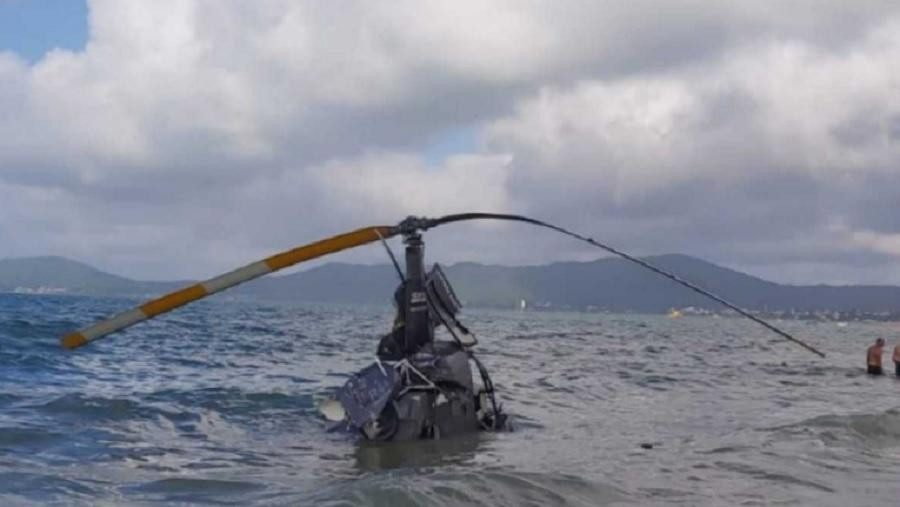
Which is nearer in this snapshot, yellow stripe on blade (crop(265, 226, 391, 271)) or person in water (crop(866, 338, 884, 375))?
yellow stripe on blade (crop(265, 226, 391, 271))

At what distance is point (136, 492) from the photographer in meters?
10.7

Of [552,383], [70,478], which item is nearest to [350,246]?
[70,478]

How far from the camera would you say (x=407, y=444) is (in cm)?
1400

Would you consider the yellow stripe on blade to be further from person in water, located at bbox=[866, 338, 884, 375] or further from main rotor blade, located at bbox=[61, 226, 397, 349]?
person in water, located at bbox=[866, 338, 884, 375]

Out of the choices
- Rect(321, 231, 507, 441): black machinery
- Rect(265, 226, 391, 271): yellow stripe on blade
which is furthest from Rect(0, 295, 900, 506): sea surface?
Rect(265, 226, 391, 271): yellow stripe on blade

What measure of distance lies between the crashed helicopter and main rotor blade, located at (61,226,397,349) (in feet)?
0.05

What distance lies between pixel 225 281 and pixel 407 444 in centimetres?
352

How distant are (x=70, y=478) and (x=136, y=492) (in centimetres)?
121

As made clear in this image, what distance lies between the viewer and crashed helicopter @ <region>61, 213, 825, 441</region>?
13852mm

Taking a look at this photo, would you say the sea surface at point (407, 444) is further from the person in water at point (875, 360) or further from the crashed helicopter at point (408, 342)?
the person in water at point (875, 360)

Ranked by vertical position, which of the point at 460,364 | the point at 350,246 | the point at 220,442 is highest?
the point at 350,246

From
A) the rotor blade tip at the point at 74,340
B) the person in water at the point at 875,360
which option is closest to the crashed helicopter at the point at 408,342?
the rotor blade tip at the point at 74,340

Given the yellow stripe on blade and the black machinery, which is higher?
the yellow stripe on blade

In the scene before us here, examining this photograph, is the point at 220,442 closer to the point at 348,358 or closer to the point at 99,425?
the point at 99,425
